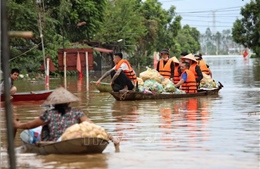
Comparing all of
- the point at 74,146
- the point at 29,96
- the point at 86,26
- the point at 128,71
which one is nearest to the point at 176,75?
the point at 128,71

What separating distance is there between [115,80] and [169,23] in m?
77.5

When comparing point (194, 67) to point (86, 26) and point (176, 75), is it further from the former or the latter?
point (86, 26)

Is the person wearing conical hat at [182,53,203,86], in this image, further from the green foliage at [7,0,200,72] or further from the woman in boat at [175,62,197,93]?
the green foliage at [7,0,200,72]

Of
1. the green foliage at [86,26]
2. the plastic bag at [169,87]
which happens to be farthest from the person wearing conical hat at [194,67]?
the green foliage at [86,26]

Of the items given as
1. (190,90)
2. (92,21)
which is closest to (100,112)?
(190,90)

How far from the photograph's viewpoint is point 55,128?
10.0 m

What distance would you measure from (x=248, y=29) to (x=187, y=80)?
60.7 m

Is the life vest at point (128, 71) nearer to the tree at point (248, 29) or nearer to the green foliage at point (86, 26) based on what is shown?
the green foliage at point (86, 26)

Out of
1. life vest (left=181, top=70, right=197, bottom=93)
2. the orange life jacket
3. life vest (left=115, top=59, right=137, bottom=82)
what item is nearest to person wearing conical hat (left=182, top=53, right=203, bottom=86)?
the orange life jacket

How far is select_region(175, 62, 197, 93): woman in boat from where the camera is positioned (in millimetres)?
20830

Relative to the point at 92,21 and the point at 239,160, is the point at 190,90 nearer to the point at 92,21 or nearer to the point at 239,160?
the point at 239,160

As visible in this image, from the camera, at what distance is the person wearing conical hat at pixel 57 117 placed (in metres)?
9.88

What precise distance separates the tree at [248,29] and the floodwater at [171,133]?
190ft

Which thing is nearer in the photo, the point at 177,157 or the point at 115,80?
the point at 177,157
